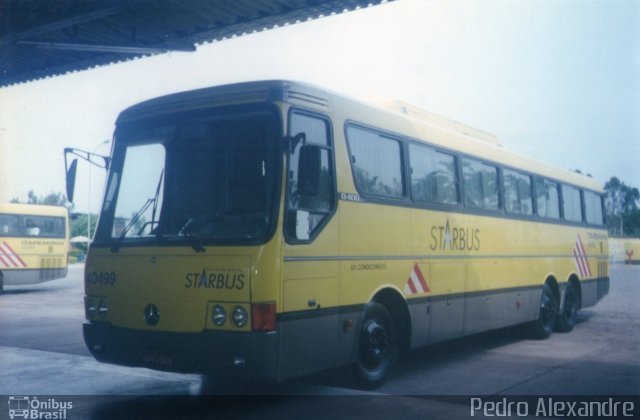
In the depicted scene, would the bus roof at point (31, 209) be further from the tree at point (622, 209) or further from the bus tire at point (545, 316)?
the tree at point (622, 209)

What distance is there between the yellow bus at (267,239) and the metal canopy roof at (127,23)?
3054 millimetres

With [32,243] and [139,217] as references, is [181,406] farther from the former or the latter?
[32,243]

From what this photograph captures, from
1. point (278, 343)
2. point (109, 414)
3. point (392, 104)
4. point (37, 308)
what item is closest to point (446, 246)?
point (392, 104)

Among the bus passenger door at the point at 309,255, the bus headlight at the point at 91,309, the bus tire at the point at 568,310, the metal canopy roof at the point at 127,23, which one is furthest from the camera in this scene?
the bus tire at the point at 568,310

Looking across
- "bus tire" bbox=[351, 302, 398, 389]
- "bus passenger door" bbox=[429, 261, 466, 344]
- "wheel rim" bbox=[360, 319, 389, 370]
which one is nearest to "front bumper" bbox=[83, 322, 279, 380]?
"bus tire" bbox=[351, 302, 398, 389]

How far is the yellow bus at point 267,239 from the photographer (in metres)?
6.37

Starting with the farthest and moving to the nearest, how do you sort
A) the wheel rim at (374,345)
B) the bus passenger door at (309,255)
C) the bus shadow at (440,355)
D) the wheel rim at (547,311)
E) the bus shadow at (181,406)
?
the wheel rim at (547,311) < the bus shadow at (440,355) < the wheel rim at (374,345) < the bus shadow at (181,406) < the bus passenger door at (309,255)

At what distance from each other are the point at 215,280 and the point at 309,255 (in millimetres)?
991

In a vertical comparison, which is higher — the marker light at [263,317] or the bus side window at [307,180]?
the bus side window at [307,180]

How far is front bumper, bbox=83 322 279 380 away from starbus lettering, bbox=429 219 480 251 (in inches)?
150

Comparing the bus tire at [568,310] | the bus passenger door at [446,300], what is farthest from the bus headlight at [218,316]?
the bus tire at [568,310]

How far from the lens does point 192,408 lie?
7020 mm

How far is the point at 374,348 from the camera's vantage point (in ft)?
26.1

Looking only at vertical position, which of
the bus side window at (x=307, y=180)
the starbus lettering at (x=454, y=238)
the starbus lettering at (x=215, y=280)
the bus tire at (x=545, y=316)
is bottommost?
the bus tire at (x=545, y=316)
